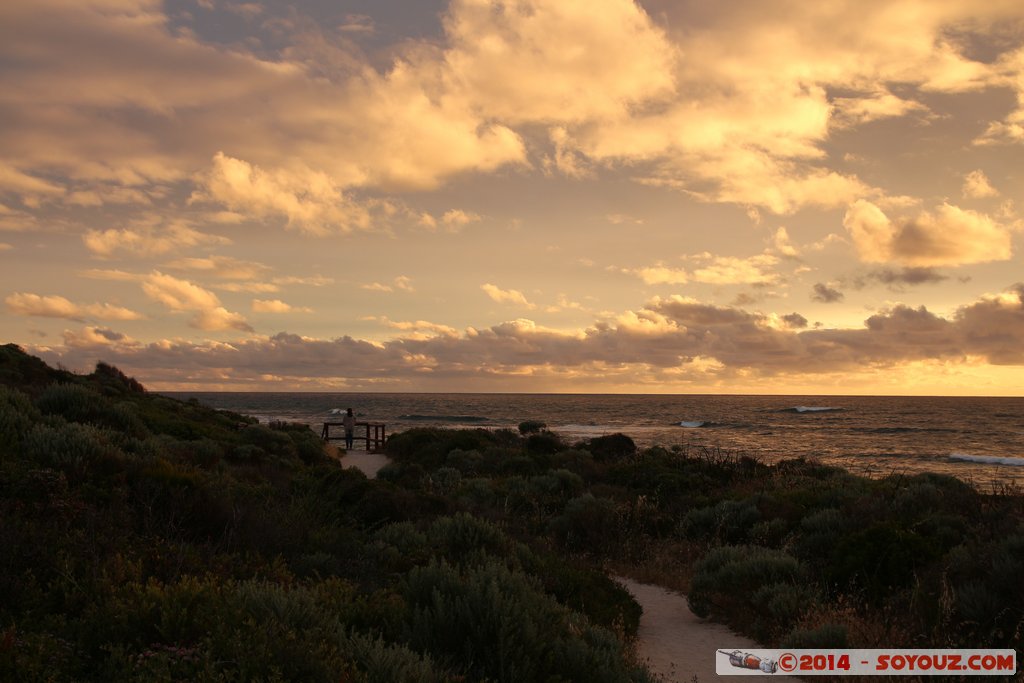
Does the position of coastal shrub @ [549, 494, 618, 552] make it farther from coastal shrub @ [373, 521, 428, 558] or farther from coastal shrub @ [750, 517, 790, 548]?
coastal shrub @ [373, 521, 428, 558]

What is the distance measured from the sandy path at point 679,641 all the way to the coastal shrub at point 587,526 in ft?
8.86

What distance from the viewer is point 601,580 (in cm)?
893

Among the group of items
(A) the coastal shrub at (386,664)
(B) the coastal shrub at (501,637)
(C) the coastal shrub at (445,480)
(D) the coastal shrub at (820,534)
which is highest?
(A) the coastal shrub at (386,664)

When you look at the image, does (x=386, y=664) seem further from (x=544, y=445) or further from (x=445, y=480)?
(x=544, y=445)

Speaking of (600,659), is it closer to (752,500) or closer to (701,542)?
(701,542)

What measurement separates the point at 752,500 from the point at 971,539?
16.6 feet

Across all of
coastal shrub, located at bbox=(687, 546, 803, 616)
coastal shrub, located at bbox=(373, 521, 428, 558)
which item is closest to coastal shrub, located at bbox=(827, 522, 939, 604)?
coastal shrub, located at bbox=(687, 546, 803, 616)

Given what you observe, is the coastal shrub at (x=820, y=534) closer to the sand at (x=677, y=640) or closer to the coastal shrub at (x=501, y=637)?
the sand at (x=677, y=640)

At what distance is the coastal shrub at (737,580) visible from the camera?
8656mm

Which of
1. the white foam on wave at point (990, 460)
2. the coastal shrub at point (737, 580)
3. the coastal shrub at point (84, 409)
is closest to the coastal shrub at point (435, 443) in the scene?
the coastal shrub at point (84, 409)

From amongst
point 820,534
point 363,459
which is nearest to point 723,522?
point 820,534

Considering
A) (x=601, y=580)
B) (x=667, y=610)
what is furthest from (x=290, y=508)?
(x=667, y=610)

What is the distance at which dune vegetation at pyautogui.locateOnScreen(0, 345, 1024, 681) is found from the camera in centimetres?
418

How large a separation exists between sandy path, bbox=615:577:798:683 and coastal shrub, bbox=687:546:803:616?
259 millimetres
